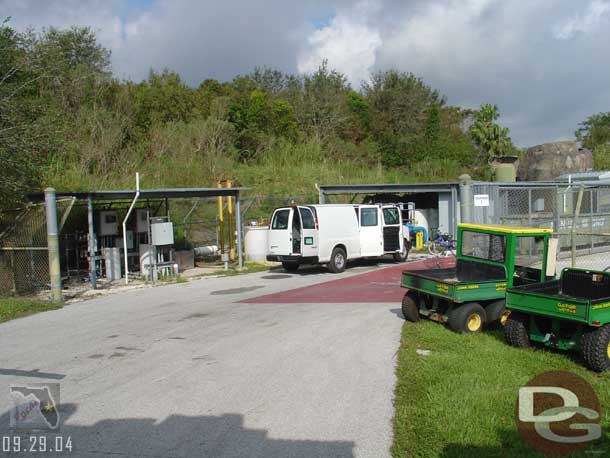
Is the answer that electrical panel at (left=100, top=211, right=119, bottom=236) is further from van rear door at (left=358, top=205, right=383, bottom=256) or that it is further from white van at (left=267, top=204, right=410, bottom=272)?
van rear door at (left=358, top=205, right=383, bottom=256)

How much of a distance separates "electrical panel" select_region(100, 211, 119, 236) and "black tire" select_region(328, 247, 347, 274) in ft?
22.9

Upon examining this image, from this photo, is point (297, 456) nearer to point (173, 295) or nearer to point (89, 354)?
point (89, 354)

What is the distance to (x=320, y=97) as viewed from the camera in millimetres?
44938

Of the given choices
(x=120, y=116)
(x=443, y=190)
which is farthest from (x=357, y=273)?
(x=120, y=116)

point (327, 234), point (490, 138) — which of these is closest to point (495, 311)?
point (327, 234)

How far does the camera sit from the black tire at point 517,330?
7656mm

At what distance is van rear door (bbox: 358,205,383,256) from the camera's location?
1919 centimetres

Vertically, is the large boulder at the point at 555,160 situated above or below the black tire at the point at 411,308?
above

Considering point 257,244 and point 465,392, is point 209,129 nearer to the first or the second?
point 257,244

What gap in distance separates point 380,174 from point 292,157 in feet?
18.1

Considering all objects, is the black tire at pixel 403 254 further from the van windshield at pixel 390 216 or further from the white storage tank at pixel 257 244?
the white storage tank at pixel 257 244

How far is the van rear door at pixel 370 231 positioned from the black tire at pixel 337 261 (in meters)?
0.97

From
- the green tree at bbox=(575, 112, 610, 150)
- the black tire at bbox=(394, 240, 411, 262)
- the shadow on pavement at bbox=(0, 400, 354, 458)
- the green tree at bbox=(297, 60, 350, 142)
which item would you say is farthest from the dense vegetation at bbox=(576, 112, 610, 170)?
the shadow on pavement at bbox=(0, 400, 354, 458)

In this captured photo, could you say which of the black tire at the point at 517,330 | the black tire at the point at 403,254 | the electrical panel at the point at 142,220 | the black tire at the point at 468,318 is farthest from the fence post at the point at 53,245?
the black tire at the point at 403,254
